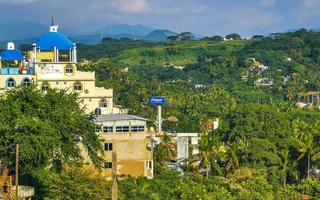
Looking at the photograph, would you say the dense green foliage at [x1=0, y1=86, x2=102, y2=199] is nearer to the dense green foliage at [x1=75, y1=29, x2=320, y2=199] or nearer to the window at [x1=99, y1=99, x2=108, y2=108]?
the dense green foliage at [x1=75, y1=29, x2=320, y2=199]

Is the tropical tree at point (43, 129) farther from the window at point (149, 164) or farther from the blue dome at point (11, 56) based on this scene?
the blue dome at point (11, 56)

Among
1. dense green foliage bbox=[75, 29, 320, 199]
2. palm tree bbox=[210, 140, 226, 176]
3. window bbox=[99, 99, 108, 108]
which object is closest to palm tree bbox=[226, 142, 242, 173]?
dense green foliage bbox=[75, 29, 320, 199]

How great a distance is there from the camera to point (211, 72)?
508 feet

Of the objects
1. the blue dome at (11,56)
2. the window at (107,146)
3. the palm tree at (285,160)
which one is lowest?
the palm tree at (285,160)

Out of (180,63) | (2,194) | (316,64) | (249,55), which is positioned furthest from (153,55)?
(2,194)

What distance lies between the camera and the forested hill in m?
93.1

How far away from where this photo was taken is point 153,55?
622 feet

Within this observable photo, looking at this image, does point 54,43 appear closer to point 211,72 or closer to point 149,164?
point 149,164

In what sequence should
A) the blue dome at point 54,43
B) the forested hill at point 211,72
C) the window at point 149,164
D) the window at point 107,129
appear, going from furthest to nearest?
the forested hill at point 211,72 < the blue dome at point 54,43 < the window at point 149,164 < the window at point 107,129

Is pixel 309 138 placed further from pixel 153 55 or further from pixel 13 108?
pixel 153 55

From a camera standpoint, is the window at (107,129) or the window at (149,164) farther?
the window at (149,164)

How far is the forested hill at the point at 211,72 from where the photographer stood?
93.1 metres

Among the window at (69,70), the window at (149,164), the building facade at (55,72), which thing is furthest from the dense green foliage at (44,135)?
the window at (69,70)

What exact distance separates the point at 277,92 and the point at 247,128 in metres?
72.9
